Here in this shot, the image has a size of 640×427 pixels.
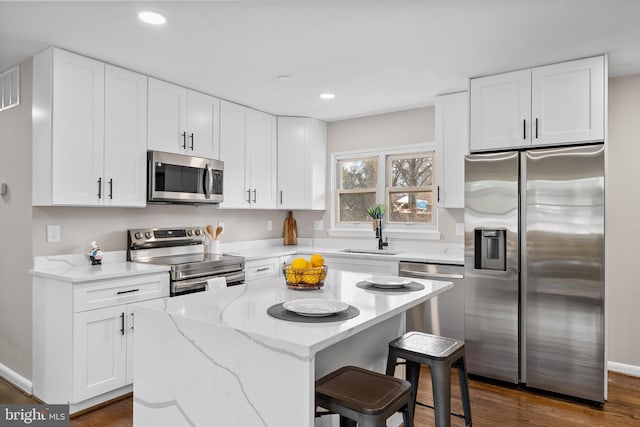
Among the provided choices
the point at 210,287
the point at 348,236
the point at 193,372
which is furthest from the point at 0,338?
the point at 348,236

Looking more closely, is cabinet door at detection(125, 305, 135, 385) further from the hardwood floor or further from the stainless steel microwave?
the stainless steel microwave

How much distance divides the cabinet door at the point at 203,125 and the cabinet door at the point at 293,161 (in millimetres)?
909

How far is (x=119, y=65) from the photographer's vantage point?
3.06 m

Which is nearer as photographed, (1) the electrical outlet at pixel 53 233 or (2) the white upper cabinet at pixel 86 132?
(2) the white upper cabinet at pixel 86 132

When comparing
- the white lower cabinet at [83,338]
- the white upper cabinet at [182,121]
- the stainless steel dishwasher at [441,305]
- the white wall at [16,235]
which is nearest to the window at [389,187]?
the stainless steel dishwasher at [441,305]

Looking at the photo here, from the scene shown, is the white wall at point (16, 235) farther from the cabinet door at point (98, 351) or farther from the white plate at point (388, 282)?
the white plate at point (388, 282)

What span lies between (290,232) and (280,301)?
319cm

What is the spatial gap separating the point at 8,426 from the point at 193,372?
68.0 inches

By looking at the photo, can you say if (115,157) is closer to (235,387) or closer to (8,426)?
(8,426)

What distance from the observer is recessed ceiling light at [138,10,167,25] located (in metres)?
2.28

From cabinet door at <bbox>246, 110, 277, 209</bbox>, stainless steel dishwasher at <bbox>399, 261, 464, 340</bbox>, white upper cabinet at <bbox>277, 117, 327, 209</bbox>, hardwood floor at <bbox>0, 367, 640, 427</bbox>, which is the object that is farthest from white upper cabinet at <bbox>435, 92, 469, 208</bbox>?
cabinet door at <bbox>246, 110, 277, 209</bbox>

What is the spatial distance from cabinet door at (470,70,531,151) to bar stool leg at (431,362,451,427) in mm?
1994

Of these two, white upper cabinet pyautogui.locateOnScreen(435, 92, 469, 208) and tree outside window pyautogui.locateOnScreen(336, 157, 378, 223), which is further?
tree outside window pyautogui.locateOnScreen(336, 157, 378, 223)

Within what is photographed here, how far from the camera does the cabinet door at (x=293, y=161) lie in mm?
4617
